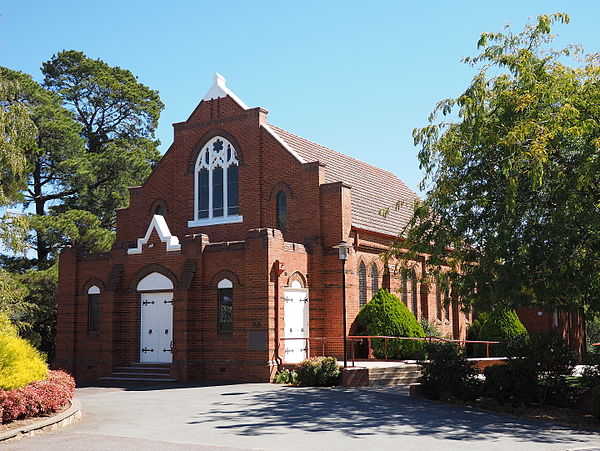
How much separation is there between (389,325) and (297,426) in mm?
11781

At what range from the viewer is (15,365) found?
14.1m

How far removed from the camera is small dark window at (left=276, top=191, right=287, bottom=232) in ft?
87.8

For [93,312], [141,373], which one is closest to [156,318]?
[141,373]

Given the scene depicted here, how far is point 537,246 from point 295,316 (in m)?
10.8

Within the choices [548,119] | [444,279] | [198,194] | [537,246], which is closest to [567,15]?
[548,119]

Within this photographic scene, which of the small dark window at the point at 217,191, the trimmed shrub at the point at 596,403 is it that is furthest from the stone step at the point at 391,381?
the small dark window at the point at 217,191

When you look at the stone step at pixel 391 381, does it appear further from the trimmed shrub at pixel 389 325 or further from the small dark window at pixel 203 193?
the small dark window at pixel 203 193

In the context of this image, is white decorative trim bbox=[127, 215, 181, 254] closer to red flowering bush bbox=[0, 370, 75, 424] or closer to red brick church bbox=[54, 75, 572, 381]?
red brick church bbox=[54, 75, 572, 381]

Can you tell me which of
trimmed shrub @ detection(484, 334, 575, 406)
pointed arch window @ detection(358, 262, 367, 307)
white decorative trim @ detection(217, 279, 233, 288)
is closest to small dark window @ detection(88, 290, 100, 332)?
white decorative trim @ detection(217, 279, 233, 288)

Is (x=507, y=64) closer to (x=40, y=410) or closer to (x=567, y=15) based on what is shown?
(x=567, y=15)

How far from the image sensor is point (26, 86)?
35.5 m

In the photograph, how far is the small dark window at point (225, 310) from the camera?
76.9 ft

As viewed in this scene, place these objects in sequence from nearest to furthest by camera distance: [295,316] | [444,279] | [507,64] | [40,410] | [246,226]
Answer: [40,410]
[507,64]
[444,279]
[295,316]
[246,226]

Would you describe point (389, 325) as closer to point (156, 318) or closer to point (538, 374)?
point (156, 318)
